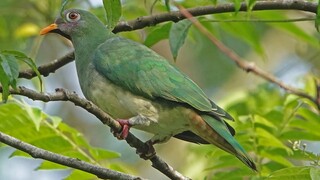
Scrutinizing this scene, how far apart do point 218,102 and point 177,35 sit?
263cm

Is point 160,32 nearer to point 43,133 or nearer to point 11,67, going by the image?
point 43,133

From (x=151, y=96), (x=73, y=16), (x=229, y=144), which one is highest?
(x=73, y=16)

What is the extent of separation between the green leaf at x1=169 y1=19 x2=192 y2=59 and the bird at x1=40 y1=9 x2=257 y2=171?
1.18ft

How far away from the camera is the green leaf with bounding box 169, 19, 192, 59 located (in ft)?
13.5

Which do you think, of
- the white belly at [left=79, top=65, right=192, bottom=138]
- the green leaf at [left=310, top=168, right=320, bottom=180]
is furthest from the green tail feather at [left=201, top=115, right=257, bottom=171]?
the green leaf at [left=310, top=168, right=320, bottom=180]

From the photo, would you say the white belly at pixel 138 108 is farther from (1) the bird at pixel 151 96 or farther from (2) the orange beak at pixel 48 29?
(2) the orange beak at pixel 48 29

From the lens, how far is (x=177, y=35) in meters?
4.16

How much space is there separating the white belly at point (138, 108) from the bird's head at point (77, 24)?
676 mm

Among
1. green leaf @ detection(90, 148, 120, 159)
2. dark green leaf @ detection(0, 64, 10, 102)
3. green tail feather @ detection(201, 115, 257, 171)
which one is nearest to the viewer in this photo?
dark green leaf @ detection(0, 64, 10, 102)

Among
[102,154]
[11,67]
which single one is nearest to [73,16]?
[102,154]

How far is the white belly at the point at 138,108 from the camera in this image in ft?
14.2

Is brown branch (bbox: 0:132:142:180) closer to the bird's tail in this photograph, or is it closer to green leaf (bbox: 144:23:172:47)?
the bird's tail

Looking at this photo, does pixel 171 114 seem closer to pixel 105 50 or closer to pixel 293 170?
pixel 105 50

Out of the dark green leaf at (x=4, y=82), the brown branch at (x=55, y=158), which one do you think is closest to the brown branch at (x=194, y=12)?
the brown branch at (x=55, y=158)
